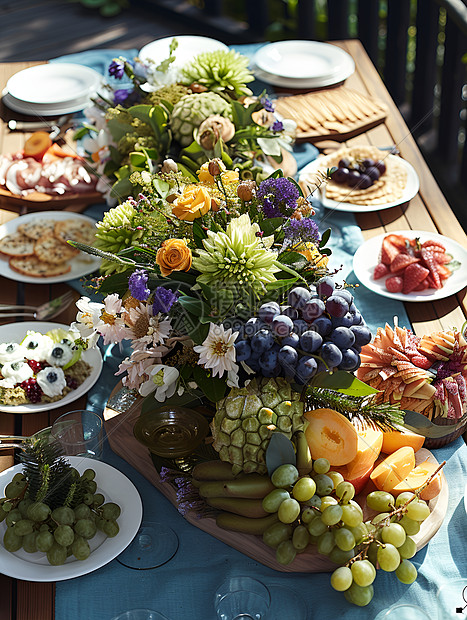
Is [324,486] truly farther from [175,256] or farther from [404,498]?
[175,256]

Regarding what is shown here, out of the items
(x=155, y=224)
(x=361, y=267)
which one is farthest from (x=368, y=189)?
(x=155, y=224)

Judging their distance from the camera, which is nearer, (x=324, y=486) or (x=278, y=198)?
(x=324, y=486)

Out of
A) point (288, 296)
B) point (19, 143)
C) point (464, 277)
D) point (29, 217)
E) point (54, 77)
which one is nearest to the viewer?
point (288, 296)

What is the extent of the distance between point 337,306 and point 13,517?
25.1 inches

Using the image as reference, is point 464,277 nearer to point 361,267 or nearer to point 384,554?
point 361,267

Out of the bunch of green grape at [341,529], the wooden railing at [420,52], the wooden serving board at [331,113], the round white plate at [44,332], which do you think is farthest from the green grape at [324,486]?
the wooden railing at [420,52]

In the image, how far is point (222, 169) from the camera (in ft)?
4.46

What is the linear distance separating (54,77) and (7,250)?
106 centimetres

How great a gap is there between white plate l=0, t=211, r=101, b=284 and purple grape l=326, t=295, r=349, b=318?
2.86 feet

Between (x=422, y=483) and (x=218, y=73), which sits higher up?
(x=218, y=73)

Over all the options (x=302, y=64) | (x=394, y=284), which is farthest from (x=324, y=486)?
(x=302, y=64)

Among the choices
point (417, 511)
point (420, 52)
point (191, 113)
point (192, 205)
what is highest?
point (192, 205)

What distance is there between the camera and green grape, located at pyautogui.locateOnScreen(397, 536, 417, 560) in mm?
1083

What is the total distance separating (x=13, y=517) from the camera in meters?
1.12
